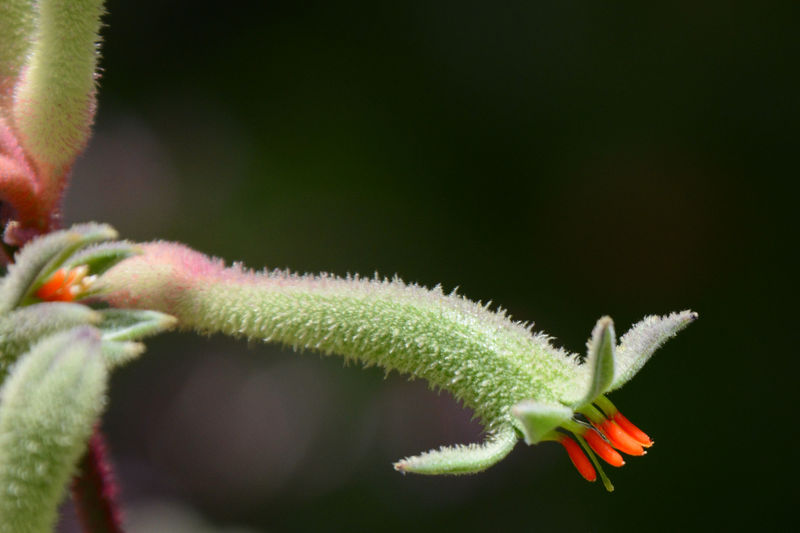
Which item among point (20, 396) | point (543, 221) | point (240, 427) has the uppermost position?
point (20, 396)

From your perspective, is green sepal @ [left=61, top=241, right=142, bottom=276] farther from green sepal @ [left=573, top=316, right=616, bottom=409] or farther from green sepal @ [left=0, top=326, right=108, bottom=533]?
green sepal @ [left=573, top=316, right=616, bottom=409]

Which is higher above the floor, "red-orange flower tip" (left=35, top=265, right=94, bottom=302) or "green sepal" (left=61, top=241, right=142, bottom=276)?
"green sepal" (left=61, top=241, right=142, bottom=276)

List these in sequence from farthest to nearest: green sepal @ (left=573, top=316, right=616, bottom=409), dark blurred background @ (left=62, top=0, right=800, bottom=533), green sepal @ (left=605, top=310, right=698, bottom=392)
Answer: dark blurred background @ (left=62, top=0, right=800, bottom=533) → green sepal @ (left=605, top=310, right=698, bottom=392) → green sepal @ (left=573, top=316, right=616, bottom=409)

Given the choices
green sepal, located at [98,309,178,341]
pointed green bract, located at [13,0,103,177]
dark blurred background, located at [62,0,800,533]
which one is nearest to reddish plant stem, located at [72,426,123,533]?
green sepal, located at [98,309,178,341]

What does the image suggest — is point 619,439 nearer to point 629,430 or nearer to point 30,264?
point 629,430

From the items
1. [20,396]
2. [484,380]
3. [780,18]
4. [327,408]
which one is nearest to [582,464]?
[484,380]

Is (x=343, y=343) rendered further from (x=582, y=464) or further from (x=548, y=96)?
(x=548, y=96)
